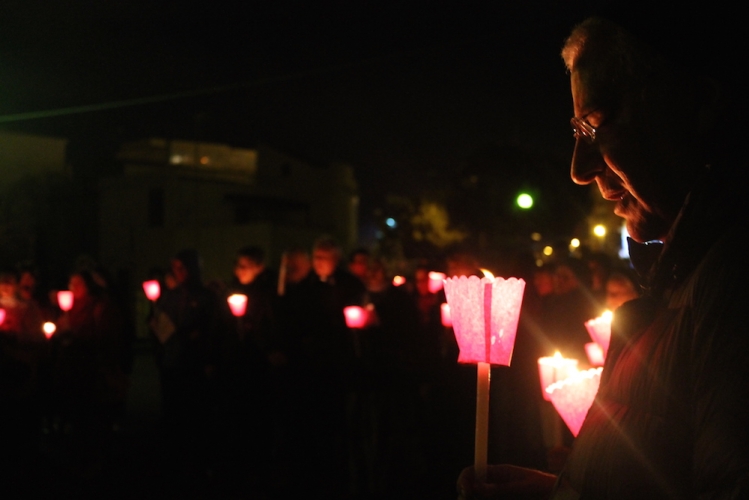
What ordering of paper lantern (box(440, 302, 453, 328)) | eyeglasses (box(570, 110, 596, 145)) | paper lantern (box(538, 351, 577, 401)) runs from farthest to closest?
paper lantern (box(440, 302, 453, 328)), paper lantern (box(538, 351, 577, 401)), eyeglasses (box(570, 110, 596, 145))

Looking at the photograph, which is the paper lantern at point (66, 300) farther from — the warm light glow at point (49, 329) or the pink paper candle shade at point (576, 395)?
the pink paper candle shade at point (576, 395)

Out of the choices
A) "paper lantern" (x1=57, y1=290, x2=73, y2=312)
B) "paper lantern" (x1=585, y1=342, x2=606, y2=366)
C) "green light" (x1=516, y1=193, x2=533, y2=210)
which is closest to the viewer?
"paper lantern" (x1=585, y1=342, x2=606, y2=366)

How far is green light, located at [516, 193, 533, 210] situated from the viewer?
1198 cm

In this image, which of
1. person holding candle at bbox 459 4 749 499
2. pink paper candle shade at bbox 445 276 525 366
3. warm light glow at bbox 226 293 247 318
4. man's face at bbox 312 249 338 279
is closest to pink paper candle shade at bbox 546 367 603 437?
pink paper candle shade at bbox 445 276 525 366

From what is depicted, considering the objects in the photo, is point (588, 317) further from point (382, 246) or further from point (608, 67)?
point (382, 246)

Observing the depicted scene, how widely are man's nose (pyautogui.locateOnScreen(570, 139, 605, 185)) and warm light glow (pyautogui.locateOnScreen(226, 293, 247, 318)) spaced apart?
660 cm

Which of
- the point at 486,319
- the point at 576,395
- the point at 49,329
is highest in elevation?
the point at 486,319

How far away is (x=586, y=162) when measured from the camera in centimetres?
154

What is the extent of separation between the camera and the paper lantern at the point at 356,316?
7.01 m

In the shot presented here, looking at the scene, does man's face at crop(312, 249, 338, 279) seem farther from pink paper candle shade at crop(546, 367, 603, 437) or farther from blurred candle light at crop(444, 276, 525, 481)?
blurred candle light at crop(444, 276, 525, 481)

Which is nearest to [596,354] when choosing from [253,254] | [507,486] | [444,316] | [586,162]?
[444,316]

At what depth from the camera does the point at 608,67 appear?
1415 mm

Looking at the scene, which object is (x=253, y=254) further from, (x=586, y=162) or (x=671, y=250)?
(x=671, y=250)

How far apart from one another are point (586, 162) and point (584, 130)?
77 mm
